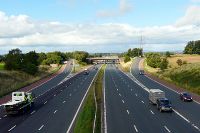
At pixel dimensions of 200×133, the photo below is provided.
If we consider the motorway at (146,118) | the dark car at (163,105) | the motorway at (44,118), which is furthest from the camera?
the dark car at (163,105)

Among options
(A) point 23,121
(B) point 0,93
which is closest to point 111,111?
(A) point 23,121

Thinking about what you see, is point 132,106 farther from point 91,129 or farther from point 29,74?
point 29,74

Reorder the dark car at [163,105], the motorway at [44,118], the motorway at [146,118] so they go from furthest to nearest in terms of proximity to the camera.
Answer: the dark car at [163,105]
the motorway at [44,118]
the motorway at [146,118]

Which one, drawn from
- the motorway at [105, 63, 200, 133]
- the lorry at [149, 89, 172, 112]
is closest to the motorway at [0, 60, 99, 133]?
the motorway at [105, 63, 200, 133]

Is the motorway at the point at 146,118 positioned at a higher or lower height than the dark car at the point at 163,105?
lower

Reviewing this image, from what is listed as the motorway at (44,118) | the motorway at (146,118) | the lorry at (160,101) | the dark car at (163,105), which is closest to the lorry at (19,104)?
the motorway at (44,118)

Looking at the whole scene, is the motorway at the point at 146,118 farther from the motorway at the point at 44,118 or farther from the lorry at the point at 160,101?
the motorway at the point at 44,118

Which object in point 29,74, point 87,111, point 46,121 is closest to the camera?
point 46,121

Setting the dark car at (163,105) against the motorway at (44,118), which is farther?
the dark car at (163,105)
